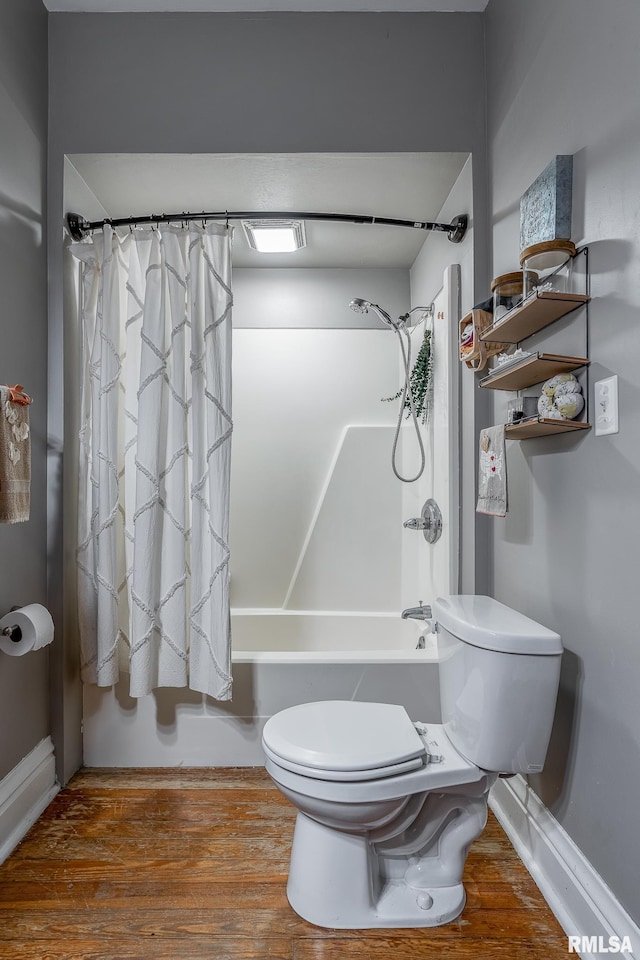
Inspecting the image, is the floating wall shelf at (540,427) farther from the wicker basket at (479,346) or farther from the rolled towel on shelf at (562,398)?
the wicker basket at (479,346)

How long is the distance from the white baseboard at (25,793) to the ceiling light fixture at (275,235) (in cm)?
216

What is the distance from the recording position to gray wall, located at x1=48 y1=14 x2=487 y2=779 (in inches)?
80.8

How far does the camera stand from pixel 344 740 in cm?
144

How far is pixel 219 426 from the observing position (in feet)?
6.70

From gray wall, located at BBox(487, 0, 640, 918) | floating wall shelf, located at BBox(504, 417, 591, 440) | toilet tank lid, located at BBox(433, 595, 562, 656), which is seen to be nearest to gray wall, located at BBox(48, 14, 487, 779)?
gray wall, located at BBox(487, 0, 640, 918)

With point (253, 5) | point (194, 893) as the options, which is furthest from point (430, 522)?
point (253, 5)

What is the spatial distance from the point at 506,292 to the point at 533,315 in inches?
8.3

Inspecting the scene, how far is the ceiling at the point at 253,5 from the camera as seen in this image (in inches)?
79.4

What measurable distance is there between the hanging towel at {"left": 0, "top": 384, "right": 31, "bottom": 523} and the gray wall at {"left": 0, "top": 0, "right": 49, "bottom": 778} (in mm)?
196

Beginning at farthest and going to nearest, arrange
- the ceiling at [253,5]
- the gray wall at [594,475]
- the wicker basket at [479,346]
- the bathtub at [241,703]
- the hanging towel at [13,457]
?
the bathtub at [241,703], the ceiling at [253,5], the wicker basket at [479,346], the hanging towel at [13,457], the gray wall at [594,475]

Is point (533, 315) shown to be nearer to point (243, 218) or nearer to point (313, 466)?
point (243, 218)

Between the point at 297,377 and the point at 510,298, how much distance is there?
162cm

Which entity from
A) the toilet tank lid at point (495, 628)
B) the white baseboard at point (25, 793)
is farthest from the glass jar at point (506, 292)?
the white baseboard at point (25, 793)

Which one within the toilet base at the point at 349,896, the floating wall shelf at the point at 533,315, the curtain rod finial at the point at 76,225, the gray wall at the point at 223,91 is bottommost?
the toilet base at the point at 349,896
